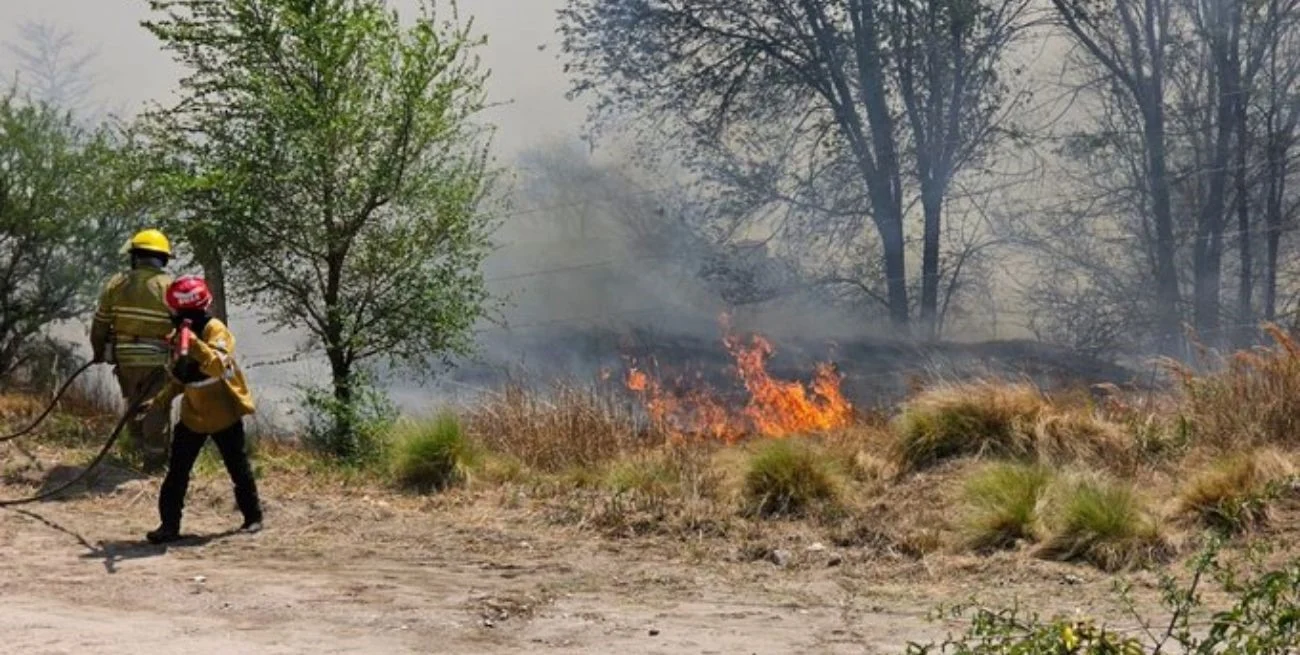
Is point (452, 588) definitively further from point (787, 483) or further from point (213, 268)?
point (213, 268)

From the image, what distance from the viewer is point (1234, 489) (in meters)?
6.89

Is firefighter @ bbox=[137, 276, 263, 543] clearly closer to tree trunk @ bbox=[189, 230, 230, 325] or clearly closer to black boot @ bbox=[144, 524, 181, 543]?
black boot @ bbox=[144, 524, 181, 543]

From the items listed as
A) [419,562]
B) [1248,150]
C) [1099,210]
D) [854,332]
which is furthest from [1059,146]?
[419,562]

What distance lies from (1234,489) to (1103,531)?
90 cm

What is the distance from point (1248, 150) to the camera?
22344 mm

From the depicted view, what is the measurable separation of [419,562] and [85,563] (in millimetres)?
1697

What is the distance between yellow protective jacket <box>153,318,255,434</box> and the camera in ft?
24.1

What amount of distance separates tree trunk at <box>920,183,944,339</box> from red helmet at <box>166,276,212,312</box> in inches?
689

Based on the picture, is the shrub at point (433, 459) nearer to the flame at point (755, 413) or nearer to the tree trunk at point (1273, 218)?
the flame at point (755, 413)

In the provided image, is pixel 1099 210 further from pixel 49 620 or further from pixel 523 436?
pixel 49 620

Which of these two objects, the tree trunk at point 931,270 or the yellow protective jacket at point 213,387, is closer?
the yellow protective jacket at point 213,387

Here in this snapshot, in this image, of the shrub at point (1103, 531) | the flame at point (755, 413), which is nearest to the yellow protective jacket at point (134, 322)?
the flame at point (755, 413)

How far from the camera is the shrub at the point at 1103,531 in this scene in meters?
6.36

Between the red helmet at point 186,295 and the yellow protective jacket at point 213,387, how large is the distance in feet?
0.50
